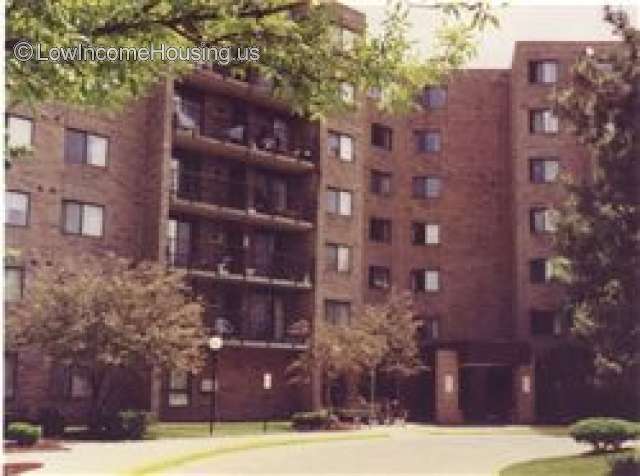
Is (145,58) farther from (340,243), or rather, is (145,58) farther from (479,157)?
(479,157)

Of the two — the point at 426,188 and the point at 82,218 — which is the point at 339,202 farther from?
the point at 82,218

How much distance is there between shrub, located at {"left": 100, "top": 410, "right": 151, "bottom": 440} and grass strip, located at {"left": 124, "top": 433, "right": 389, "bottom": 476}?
11.6 feet

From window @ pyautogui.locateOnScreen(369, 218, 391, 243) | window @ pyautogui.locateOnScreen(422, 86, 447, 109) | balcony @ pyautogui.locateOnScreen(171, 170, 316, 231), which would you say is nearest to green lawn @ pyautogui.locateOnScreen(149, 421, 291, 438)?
balcony @ pyautogui.locateOnScreen(171, 170, 316, 231)

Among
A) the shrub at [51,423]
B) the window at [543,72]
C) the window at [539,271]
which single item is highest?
the window at [543,72]

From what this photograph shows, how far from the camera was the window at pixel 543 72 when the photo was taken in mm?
54719

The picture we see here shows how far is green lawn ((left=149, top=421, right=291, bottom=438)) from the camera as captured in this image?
3404cm

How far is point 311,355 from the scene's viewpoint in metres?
41.8

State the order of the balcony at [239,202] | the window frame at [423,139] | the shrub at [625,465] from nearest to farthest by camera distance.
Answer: the shrub at [625,465], the balcony at [239,202], the window frame at [423,139]

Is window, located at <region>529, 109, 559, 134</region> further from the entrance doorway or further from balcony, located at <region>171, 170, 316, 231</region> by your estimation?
balcony, located at <region>171, 170, 316, 231</region>

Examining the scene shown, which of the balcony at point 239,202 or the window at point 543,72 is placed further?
the window at point 543,72

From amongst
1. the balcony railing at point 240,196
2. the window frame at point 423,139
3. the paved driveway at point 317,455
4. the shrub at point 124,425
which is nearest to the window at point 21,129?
the balcony railing at point 240,196

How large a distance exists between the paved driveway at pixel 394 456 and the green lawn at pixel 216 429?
472cm

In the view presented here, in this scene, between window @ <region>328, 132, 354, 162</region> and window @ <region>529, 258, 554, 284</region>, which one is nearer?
window @ <region>328, 132, 354, 162</region>

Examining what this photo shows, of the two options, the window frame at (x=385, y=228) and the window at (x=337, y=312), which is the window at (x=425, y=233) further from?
the window at (x=337, y=312)
